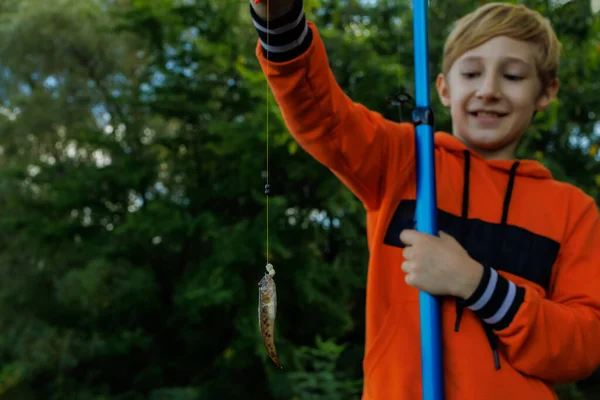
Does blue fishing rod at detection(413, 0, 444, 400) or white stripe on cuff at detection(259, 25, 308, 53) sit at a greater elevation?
white stripe on cuff at detection(259, 25, 308, 53)

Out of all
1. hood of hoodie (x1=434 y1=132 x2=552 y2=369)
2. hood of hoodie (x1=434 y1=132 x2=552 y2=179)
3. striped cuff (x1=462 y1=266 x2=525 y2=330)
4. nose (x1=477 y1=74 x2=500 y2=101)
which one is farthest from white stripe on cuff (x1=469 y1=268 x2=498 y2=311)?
nose (x1=477 y1=74 x2=500 y2=101)

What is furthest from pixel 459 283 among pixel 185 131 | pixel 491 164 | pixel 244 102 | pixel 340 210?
pixel 185 131

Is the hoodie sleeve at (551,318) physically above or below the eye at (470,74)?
below

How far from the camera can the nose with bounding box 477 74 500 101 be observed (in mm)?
1344

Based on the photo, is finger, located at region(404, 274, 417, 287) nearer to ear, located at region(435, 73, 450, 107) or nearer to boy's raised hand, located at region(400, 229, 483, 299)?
boy's raised hand, located at region(400, 229, 483, 299)

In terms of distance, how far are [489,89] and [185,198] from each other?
16.6 feet

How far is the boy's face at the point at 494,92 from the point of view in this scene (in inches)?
53.5

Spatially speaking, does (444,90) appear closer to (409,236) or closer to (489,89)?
(489,89)

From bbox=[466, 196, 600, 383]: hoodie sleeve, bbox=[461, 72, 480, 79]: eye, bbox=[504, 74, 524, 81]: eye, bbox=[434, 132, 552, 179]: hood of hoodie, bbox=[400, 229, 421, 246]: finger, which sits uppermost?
bbox=[461, 72, 480, 79]: eye

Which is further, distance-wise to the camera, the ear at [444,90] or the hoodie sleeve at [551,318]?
the ear at [444,90]

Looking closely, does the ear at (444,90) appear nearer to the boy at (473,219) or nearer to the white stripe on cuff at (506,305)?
the boy at (473,219)

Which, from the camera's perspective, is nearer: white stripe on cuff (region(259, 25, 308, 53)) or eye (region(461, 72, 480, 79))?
white stripe on cuff (region(259, 25, 308, 53))

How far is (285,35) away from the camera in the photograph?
1.03 m

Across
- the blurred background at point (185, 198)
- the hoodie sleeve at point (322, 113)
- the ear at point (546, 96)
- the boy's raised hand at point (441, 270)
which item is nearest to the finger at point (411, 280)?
the boy's raised hand at point (441, 270)
